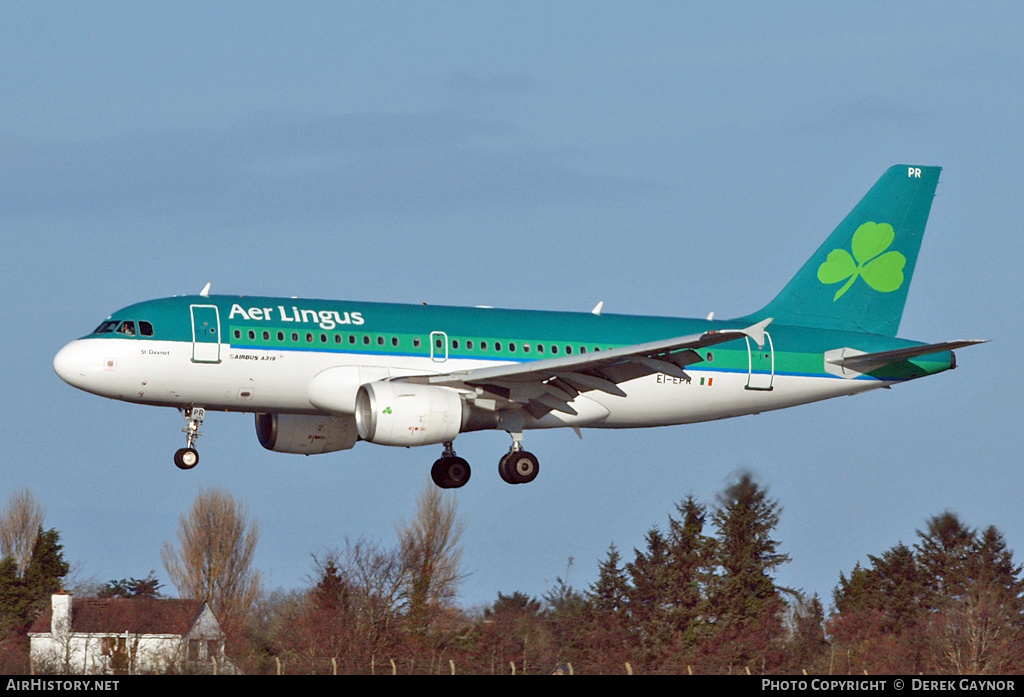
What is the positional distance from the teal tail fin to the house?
18523 millimetres

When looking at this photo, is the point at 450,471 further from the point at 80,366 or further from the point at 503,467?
the point at 80,366

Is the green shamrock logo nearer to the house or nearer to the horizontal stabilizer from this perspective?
the horizontal stabilizer

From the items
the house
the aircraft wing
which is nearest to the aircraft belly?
the aircraft wing

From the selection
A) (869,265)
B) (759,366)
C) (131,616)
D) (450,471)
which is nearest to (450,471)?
(450,471)

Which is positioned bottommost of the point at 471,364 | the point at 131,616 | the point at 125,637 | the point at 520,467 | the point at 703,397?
the point at 125,637

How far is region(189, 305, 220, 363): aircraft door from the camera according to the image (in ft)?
132

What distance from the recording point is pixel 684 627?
5947 cm

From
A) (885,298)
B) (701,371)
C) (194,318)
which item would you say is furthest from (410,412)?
(885,298)

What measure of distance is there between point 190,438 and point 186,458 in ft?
1.62

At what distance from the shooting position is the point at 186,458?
41531 millimetres

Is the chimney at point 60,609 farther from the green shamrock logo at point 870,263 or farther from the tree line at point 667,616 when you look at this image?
the green shamrock logo at point 870,263

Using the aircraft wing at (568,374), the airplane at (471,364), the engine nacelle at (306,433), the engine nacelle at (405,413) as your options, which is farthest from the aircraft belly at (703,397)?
the engine nacelle at (306,433)
